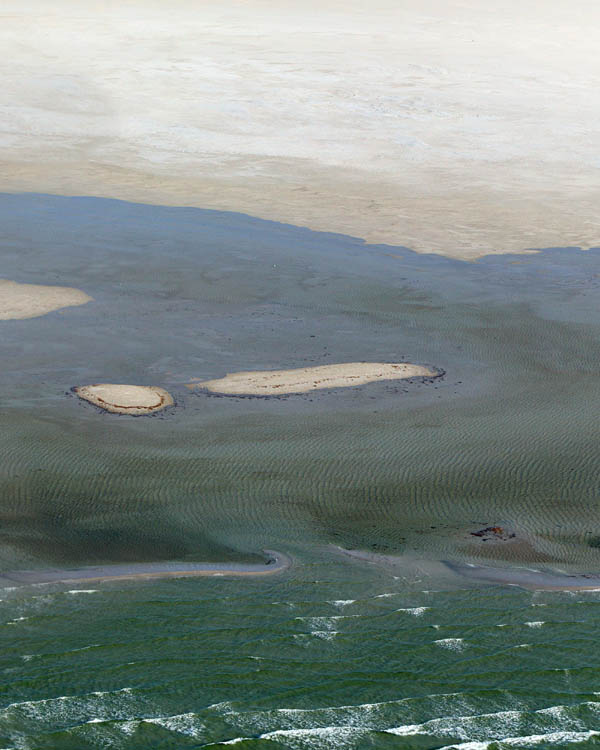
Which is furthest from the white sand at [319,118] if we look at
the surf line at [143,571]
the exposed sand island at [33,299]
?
the surf line at [143,571]

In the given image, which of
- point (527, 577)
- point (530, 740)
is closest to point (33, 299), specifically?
point (527, 577)

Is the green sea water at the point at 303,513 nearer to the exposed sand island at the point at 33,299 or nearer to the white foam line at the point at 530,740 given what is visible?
the white foam line at the point at 530,740

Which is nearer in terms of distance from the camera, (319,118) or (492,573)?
(492,573)

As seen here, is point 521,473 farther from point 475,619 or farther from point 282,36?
point 282,36

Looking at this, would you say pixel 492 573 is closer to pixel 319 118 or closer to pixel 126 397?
pixel 126 397

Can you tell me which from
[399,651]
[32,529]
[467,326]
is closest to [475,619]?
[399,651]

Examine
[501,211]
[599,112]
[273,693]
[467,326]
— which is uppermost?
[599,112]
